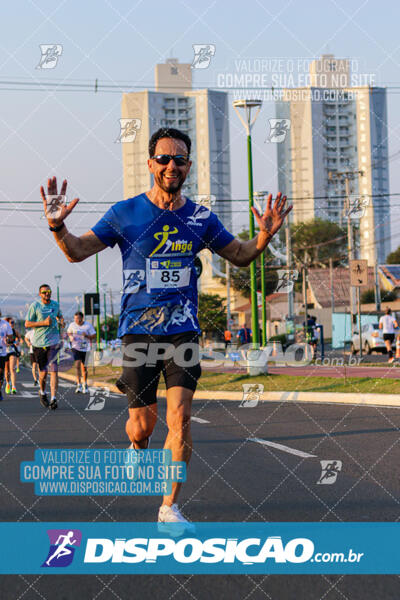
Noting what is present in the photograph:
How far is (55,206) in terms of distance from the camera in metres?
4.65

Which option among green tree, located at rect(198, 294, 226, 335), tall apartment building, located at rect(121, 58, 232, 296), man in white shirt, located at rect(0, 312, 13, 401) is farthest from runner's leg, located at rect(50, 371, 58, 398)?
tall apartment building, located at rect(121, 58, 232, 296)

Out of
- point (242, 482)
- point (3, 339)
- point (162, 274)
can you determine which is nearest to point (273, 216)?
point (162, 274)

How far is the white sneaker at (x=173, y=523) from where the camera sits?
4.60m

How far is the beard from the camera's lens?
4922 mm

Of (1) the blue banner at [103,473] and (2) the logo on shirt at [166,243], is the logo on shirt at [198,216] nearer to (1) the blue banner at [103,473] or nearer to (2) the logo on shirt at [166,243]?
(2) the logo on shirt at [166,243]

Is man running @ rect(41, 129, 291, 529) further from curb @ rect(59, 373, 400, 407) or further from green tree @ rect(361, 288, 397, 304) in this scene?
green tree @ rect(361, 288, 397, 304)

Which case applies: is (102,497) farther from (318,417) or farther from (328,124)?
(328,124)

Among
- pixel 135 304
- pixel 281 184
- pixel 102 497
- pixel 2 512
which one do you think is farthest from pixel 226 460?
pixel 281 184

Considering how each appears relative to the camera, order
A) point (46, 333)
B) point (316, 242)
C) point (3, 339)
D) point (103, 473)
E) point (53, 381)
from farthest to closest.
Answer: point (316, 242) < point (3, 339) < point (46, 333) < point (53, 381) < point (103, 473)

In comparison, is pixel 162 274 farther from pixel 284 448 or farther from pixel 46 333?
pixel 46 333

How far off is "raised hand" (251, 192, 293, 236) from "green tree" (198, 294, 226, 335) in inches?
2798

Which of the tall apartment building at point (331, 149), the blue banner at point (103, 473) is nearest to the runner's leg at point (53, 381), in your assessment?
the blue banner at point (103, 473)

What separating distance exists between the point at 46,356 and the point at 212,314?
68.4m

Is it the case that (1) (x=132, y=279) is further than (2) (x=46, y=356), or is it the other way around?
(2) (x=46, y=356)
